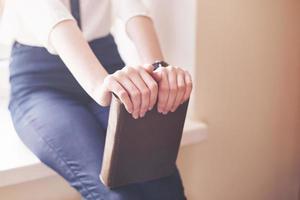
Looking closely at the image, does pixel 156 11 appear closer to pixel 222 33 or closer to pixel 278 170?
pixel 222 33

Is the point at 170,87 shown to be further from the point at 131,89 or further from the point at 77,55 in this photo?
the point at 77,55

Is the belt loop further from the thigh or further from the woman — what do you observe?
the thigh

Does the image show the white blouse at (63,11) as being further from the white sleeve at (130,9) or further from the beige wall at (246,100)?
the beige wall at (246,100)

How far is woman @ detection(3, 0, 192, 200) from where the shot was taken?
779mm

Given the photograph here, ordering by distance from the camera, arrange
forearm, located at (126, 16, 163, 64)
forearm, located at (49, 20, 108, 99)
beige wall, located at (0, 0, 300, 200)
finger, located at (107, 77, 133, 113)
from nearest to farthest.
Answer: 1. finger, located at (107, 77, 133, 113)
2. forearm, located at (49, 20, 108, 99)
3. forearm, located at (126, 16, 163, 64)
4. beige wall, located at (0, 0, 300, 200)

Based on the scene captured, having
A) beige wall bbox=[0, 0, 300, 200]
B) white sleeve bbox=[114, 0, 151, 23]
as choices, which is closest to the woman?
white sleeve bbox=[114, 0, 151, 23]

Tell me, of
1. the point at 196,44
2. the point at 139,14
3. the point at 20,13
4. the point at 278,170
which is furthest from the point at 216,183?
the point at 20,13

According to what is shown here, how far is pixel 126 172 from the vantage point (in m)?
0.84

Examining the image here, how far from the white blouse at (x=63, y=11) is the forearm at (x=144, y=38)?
0.05 feet

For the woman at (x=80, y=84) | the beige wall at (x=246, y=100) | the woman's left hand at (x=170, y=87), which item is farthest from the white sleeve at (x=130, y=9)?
the woman's left hand at (x=170, y=87)

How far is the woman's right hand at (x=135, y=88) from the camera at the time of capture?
74cm

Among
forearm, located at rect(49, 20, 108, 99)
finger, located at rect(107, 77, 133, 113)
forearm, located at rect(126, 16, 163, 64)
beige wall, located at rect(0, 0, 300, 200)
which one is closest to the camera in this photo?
finger, located at rect(107, 77, 133, 113)

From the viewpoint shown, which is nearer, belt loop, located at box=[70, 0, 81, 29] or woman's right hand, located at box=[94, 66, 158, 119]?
woman's right hand, located at box=[94, 66, 158, 119]

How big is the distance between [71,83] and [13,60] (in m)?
0.13
